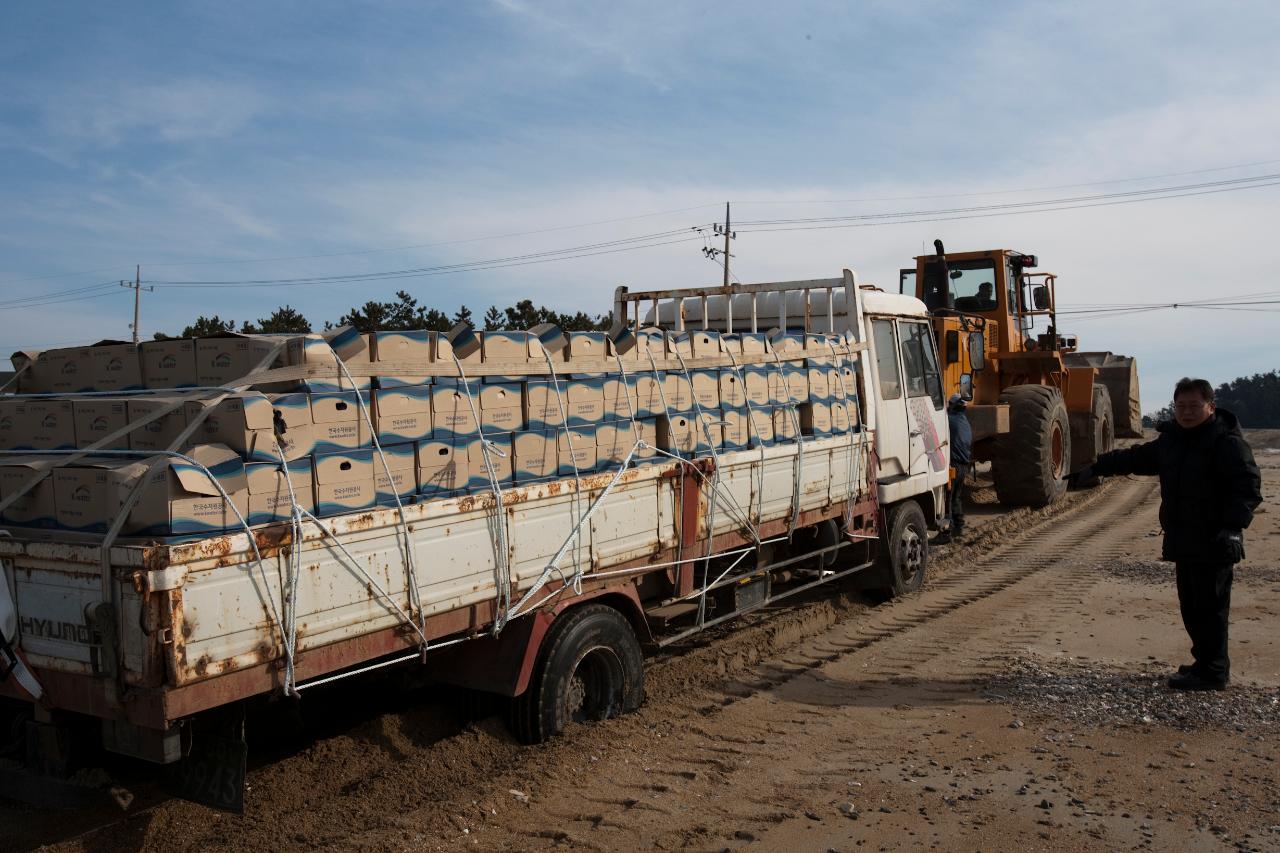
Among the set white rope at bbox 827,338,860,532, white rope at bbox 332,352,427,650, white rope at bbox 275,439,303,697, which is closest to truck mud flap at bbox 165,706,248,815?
white rope at bbox 275,439,303,697

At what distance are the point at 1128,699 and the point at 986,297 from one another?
9960 mm

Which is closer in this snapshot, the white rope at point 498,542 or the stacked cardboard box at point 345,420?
the stacked cardboard box at point 345,420

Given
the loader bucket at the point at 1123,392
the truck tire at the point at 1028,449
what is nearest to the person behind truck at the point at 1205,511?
the truck tire at the point at 1028,449

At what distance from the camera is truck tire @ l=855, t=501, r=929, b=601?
8484 mm

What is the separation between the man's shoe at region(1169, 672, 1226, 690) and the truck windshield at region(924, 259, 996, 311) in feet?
31.1

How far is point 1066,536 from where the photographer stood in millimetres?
12258

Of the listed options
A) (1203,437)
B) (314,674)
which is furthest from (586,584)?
(1203,437)

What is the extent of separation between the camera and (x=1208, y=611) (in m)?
5.94

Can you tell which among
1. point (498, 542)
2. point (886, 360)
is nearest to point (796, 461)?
point (886, 360)

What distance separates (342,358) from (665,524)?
2.27m

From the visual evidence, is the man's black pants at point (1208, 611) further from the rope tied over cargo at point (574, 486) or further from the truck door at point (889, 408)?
the rope tied over cargo at point (574, 486)

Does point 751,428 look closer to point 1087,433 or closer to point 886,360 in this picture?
point 886,360

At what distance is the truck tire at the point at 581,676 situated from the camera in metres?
4.93

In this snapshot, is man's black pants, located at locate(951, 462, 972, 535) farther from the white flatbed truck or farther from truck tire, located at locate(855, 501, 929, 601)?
the white flatbed truck
